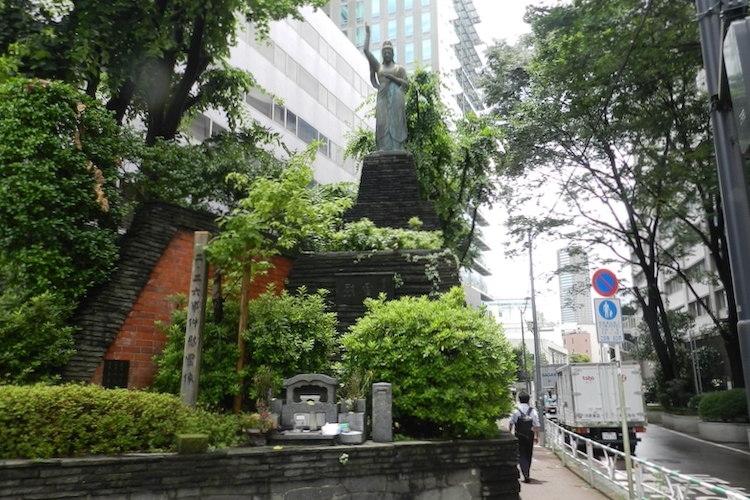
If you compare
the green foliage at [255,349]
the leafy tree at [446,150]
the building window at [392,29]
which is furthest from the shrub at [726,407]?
the building window at [392,29]

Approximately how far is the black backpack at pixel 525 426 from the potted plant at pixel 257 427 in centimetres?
629

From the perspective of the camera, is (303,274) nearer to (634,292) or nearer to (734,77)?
(734,77)

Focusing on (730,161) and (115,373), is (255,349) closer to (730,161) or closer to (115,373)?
(115,373)

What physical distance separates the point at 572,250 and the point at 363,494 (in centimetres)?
1940

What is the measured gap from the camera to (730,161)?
181 inches

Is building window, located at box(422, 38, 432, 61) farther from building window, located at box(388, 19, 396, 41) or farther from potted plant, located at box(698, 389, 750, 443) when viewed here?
potted plant, located at box(698, 389, 750, 443)

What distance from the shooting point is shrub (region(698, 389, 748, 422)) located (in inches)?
771

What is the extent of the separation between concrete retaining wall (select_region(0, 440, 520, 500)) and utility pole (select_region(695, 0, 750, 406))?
3.48 m

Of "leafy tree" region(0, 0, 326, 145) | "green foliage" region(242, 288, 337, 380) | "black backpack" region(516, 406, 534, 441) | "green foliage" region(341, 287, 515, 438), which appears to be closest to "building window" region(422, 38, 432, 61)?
"leafy tree" region(0, 0, 326, 145)

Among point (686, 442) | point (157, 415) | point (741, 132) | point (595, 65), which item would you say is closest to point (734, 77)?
point (741, 132)

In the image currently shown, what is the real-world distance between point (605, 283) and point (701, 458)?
33.3 ft

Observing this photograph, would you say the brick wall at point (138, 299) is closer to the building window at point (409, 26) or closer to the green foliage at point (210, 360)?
the green foliage at point (210, 360)

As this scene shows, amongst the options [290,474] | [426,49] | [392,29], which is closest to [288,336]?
[290,474]

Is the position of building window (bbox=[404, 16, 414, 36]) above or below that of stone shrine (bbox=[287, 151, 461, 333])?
above
